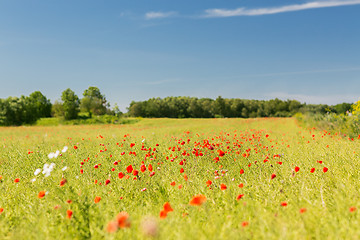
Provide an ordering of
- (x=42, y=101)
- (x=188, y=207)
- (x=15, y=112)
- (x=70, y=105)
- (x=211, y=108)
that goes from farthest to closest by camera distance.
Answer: (x=211, y=108), (x=42, y=101), (x=70, y=105), (x=15, y=112), (x=188, y=207)

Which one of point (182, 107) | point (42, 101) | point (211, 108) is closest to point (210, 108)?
point (211, 108)

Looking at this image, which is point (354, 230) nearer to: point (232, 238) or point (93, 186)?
point (232, 238)

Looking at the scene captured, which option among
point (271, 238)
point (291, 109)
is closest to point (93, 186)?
point (271, 238)

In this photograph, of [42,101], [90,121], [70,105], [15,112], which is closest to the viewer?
[90,121]

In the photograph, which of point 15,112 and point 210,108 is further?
point 210,108

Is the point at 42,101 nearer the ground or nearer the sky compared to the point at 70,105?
nearer the sky

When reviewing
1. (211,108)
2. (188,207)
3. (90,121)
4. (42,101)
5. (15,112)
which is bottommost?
(188,207)

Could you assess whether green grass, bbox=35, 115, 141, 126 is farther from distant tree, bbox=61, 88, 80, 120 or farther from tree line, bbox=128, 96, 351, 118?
tree line, bbox=128, 96, 351, 118

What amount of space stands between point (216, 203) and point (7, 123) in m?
55.8

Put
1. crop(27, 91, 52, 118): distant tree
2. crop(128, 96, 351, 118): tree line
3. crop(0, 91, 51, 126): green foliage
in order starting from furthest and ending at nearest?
crop(128, 96, 351, 118): tree line
crop(27, 91, 52, 118): distant tree
crop(0, 91, 51, 126): green foliage

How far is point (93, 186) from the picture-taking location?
13.5 ft

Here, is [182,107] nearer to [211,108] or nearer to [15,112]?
[211,108]

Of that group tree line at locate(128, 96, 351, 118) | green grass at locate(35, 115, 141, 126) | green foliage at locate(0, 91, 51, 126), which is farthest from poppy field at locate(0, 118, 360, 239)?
tree line at locate(128, 96, 351, 118)

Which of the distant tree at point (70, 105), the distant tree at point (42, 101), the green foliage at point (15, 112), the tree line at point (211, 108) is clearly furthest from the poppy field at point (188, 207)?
the distant tree at point (42, 101)
